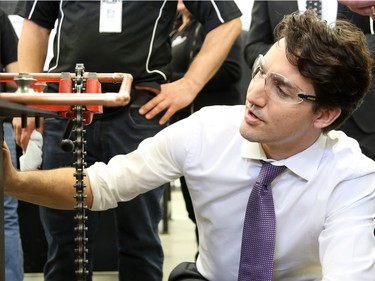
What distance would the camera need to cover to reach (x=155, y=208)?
2.12m

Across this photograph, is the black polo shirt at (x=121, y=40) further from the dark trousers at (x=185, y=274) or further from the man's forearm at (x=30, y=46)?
the dark trousers at (x=185, y=274)

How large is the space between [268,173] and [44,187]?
52 centimetres

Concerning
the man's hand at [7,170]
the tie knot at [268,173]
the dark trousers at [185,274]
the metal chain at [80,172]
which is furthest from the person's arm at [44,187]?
the tie knot at [268,173]

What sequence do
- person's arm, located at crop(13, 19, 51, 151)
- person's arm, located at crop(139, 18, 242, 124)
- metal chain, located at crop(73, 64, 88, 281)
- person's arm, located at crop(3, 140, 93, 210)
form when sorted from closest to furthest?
metal chain, located at crop(73, 64, 88, 281) → person's arm, located at crop(3, 140, 93, 210) → person's arm, located at crop(139, 18, 242, 124) → person's arm, located at crop(13, 19, 51, 151)

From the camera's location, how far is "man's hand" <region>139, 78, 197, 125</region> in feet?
6.84

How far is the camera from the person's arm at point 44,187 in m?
1.46

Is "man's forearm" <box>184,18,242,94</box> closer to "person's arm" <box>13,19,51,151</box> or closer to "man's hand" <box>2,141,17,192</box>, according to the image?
"person's arm" <box>13,19,51,151</box>

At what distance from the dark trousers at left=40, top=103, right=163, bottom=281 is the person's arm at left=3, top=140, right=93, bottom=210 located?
0.45 metres

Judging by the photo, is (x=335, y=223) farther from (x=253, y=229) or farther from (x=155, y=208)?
(x=155, y=208)

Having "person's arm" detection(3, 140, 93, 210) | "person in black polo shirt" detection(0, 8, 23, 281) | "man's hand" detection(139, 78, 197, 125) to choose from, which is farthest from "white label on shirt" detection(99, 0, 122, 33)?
"person's arm" detection(3, 140, 93, 210)

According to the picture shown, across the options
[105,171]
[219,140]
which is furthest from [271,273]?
[105,171]

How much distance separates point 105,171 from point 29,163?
528mm

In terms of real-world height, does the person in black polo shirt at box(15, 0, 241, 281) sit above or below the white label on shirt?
below

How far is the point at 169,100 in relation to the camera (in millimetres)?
2117
